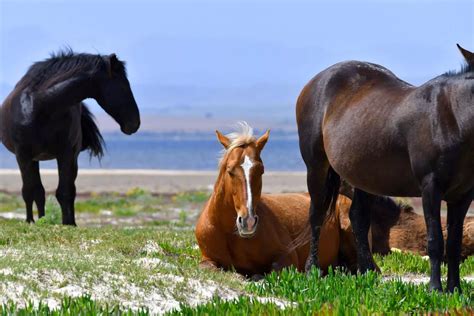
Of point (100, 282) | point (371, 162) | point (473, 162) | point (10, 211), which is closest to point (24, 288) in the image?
point (100, 282)

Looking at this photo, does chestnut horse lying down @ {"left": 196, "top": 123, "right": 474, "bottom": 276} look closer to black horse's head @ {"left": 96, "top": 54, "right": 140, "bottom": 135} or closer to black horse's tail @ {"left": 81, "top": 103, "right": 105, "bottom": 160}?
black horse's head @ {"left": 96, "top": 54, "right": 140, "bottom": 135}

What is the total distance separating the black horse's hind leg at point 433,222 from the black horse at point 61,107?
5.83 meters

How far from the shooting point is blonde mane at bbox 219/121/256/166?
30.7ft

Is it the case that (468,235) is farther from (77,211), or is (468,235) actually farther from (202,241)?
(77,211)

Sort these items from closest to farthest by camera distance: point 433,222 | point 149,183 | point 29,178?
point 433,222
point 29,178
point 149,183

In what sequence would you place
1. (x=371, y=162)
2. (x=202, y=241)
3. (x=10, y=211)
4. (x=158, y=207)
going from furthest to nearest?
(x=158, y=207) < (x=10, y=211) < (x=202, y=241) < (x=371, y=162)

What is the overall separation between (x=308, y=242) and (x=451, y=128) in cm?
272

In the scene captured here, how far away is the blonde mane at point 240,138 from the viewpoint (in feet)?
30.7

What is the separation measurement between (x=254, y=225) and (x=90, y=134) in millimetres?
6864

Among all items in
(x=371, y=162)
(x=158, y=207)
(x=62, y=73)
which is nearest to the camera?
(x=371, y=162)

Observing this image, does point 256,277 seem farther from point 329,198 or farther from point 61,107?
point 61,107

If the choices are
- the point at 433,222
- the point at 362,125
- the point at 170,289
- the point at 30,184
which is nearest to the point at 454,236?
the point at 433,222

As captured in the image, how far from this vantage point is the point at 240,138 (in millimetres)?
9383

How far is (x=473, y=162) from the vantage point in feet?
27.4
